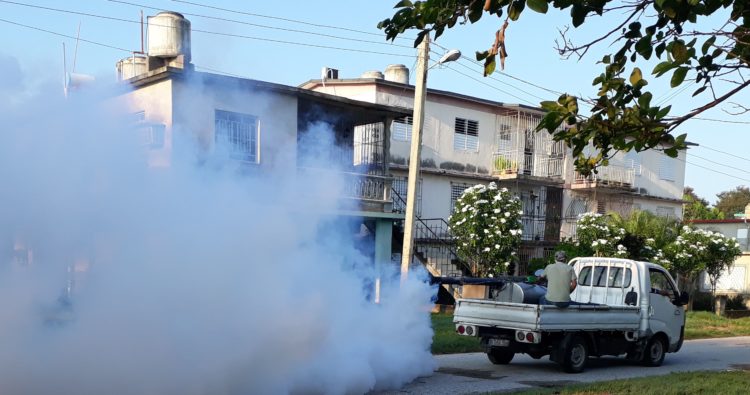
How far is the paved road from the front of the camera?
386 inches

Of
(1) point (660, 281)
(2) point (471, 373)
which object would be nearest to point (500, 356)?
(2) point (471, 373)

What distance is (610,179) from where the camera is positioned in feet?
98.7

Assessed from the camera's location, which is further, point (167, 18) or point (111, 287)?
point (167, 18)

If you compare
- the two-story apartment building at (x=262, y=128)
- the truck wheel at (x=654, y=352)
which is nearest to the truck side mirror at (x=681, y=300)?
the truck wheel at (x=654, y=352)

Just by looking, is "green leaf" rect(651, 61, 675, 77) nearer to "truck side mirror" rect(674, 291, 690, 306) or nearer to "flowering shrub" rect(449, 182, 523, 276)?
"truck side mirror" rect(674, 291, 690, 306)

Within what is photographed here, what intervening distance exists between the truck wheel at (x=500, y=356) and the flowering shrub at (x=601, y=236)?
41.4 ft

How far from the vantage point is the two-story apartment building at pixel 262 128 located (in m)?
7.94

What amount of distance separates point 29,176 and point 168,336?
1.99 metres

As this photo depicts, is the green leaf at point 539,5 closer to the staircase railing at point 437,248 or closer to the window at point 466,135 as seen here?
the staircase railing at point 437,248

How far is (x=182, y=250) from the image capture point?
722 centimetres

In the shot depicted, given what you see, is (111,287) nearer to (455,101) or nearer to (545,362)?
(545,362)

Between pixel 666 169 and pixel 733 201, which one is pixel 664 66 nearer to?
pixel 666 169

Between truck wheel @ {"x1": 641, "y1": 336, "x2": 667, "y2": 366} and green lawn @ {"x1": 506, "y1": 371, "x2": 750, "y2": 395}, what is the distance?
7.68 ft

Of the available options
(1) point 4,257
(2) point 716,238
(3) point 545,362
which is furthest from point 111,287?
(2) point 716,238
